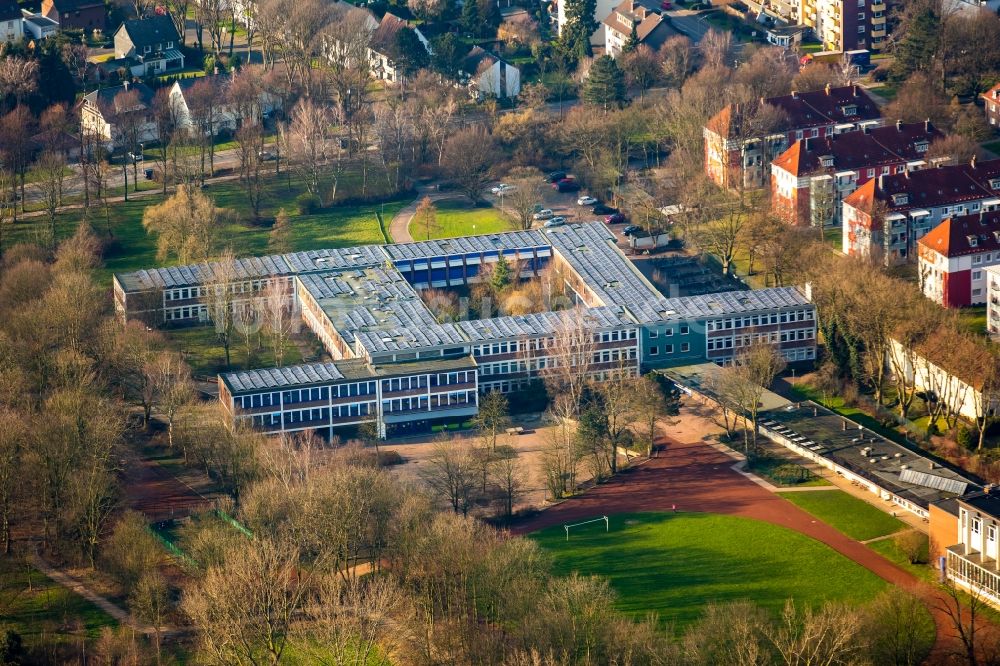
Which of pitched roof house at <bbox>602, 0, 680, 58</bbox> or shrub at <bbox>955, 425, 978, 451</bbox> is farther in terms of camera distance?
pitched roof house at <bbox>602, 0, 680, 58</bbox>

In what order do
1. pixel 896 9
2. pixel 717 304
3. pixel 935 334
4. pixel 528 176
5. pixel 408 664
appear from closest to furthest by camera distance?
pixel 408 664 → pixel 935 334 → pixel 717 304 → pixel 528 176 → pixel 896 9

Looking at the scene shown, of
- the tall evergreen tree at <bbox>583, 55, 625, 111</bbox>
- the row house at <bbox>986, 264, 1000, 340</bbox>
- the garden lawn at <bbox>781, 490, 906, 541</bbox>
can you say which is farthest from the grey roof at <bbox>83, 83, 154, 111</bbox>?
the garden lawn at <bbox>781, 490, 906, 541</bbox>

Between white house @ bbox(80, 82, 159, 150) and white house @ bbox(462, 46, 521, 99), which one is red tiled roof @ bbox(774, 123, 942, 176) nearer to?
white house @ bbox(462, 46, 521, 99)

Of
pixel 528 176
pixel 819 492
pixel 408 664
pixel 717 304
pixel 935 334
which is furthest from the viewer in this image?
pixel 528 176

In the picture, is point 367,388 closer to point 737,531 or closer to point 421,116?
point 737,531

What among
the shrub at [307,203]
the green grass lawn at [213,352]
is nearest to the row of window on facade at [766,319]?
the green grass lawn at [213,352]

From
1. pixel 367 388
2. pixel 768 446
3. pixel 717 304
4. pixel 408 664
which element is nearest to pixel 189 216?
pixel 367 388
